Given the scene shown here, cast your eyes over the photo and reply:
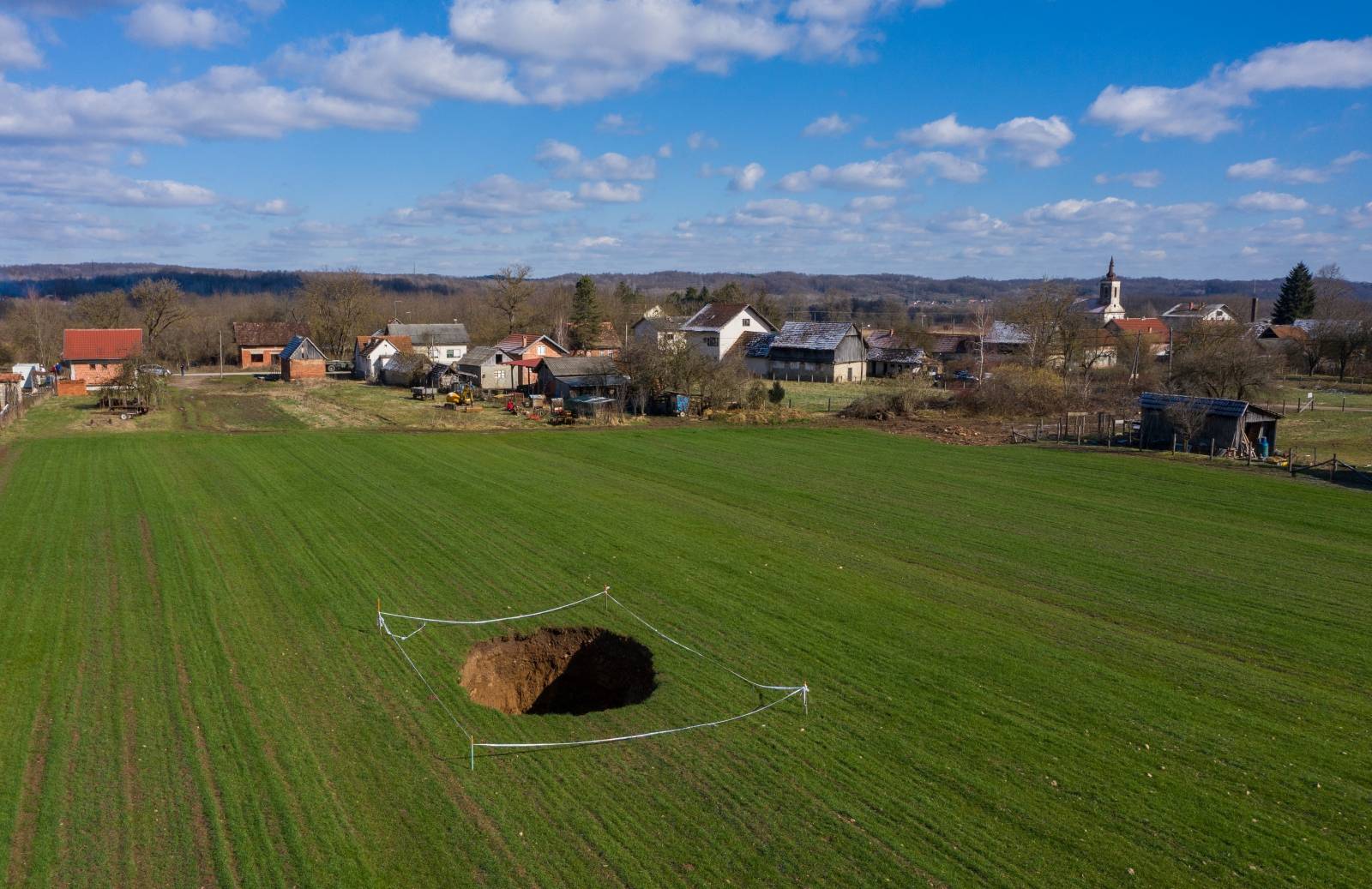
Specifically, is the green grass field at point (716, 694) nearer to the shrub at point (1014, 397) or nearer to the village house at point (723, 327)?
the shrub at point (1014, 397)

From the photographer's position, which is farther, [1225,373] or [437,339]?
[437,339]

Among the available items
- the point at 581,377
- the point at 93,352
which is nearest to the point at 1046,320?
the point at 581,377

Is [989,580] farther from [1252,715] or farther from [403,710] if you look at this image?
[403,710]

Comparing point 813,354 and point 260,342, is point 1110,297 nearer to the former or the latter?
point 813,354

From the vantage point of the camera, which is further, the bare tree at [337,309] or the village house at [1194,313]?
the village house at [1194,313]

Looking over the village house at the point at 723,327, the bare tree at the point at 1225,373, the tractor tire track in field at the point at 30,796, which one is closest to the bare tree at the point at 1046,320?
the bare tree at the point at 1225,373

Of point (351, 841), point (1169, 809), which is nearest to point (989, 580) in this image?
point (1169, 809)

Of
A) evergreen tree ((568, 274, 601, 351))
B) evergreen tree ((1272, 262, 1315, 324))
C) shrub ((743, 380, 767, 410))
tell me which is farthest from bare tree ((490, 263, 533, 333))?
evergreen tree ((1272, 262, 1315, 324))
